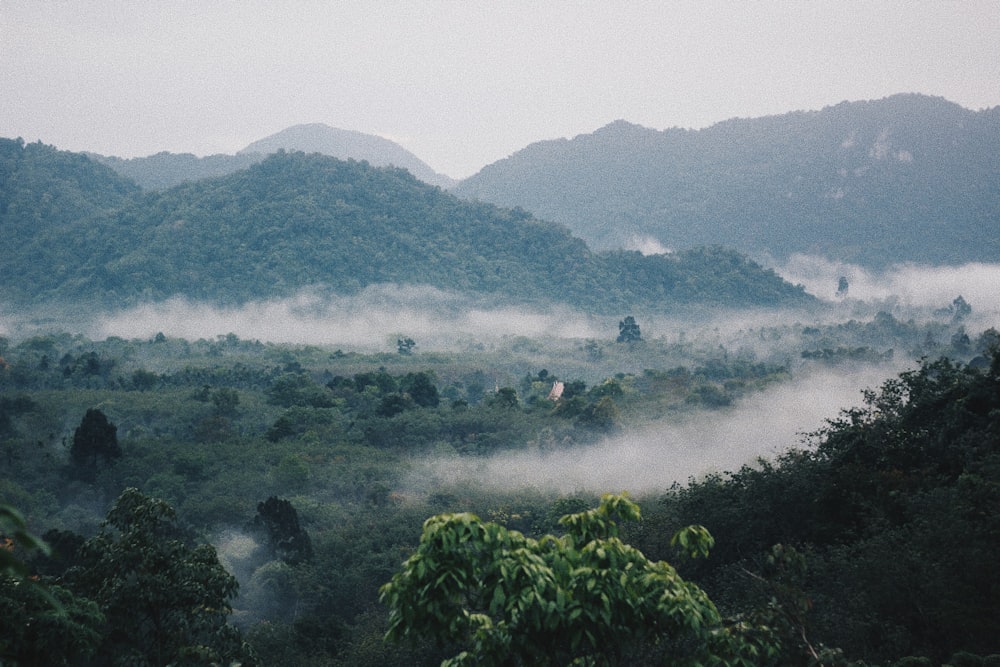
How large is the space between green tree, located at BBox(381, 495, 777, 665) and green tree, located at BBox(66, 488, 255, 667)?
23.6 feet

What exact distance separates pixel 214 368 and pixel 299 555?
54.6 m

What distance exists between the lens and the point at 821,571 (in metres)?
16.1

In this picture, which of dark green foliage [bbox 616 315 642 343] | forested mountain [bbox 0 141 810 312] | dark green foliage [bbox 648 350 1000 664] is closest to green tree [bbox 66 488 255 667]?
dark green foliage [bbox 648 350 1000 664]

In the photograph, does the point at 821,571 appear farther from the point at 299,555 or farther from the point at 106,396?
the point at 106,396

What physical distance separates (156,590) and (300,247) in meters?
151

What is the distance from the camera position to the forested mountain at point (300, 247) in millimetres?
149250

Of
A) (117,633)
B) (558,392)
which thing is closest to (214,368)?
(558,392)

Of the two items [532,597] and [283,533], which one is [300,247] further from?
[532,597]

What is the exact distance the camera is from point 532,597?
21.5 feet

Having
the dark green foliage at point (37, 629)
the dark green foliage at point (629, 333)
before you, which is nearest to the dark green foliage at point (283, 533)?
the dark green foliage at point (37, 629)

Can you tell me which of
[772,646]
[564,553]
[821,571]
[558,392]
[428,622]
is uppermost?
[564,553]

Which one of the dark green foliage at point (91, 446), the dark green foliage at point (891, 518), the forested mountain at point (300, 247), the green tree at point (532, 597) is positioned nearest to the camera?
the green tree at point (532, 597)

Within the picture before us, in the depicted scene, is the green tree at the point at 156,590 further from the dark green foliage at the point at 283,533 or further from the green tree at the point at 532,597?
the dark green foliage at the point at 283,533

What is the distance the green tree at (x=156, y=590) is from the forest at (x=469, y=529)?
45 millimetres
